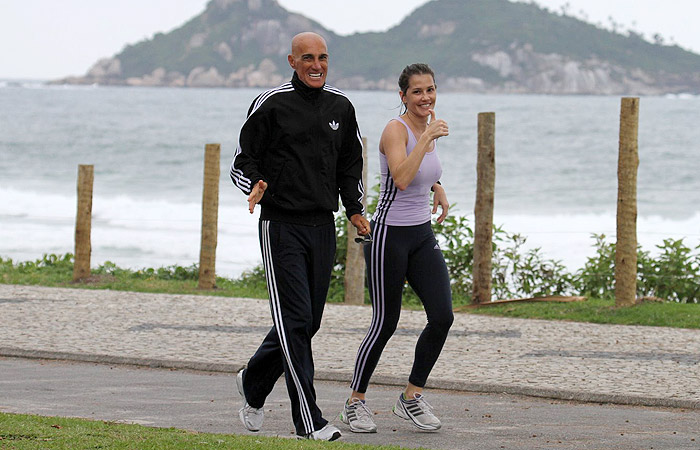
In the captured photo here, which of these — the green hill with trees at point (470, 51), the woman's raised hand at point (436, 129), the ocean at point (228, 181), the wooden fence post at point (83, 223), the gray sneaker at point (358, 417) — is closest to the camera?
the woman's raised hand at point (436, 129)

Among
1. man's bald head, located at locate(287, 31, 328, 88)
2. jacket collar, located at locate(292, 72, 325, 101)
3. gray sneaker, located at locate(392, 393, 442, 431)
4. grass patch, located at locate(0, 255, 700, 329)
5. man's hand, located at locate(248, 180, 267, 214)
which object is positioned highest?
man's bald head, located at locate(287, 31, 328, 88)

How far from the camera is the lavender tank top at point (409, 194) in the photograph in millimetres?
6141

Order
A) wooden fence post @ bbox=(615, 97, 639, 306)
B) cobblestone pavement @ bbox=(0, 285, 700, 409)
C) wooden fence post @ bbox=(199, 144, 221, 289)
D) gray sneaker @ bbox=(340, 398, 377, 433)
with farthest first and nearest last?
wooden fence post @ bbox=(199, 144, 221, 289) < wooden fence post @ bbox=(615, 97, 639, 306) < cobblestone pavement @ bbox=(0, 285, 700, 409) < gray sneaker @ bbox=(340, 398, 377, 433)

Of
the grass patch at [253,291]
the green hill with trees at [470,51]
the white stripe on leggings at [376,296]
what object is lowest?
the grass patch at [253,291]

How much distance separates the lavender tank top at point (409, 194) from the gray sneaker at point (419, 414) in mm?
1037

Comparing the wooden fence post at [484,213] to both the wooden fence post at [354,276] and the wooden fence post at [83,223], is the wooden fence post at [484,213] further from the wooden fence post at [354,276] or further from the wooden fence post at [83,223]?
the wooden fence post at [83,223]

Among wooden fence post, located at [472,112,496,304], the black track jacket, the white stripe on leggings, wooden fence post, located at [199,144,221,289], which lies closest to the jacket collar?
the black track jacket

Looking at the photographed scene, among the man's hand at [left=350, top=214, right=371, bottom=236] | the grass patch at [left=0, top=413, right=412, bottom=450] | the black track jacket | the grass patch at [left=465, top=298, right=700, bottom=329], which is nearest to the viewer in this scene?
the grass patch at [left=0, top=413, right=412, bottom=450]

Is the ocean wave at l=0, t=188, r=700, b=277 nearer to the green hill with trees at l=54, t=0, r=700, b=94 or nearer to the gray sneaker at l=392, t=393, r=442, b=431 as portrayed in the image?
the gray sneaker at l=392, t=393, r=442, b=431

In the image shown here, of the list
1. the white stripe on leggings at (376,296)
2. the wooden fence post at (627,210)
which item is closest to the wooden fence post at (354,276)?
the wooden fence post at (627,210)

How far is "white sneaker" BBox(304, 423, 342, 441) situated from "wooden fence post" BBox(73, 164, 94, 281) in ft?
26.5

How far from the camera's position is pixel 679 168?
1876 inches

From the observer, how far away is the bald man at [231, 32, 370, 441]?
5.71 meters

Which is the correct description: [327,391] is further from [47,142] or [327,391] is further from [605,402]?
[47,142]
